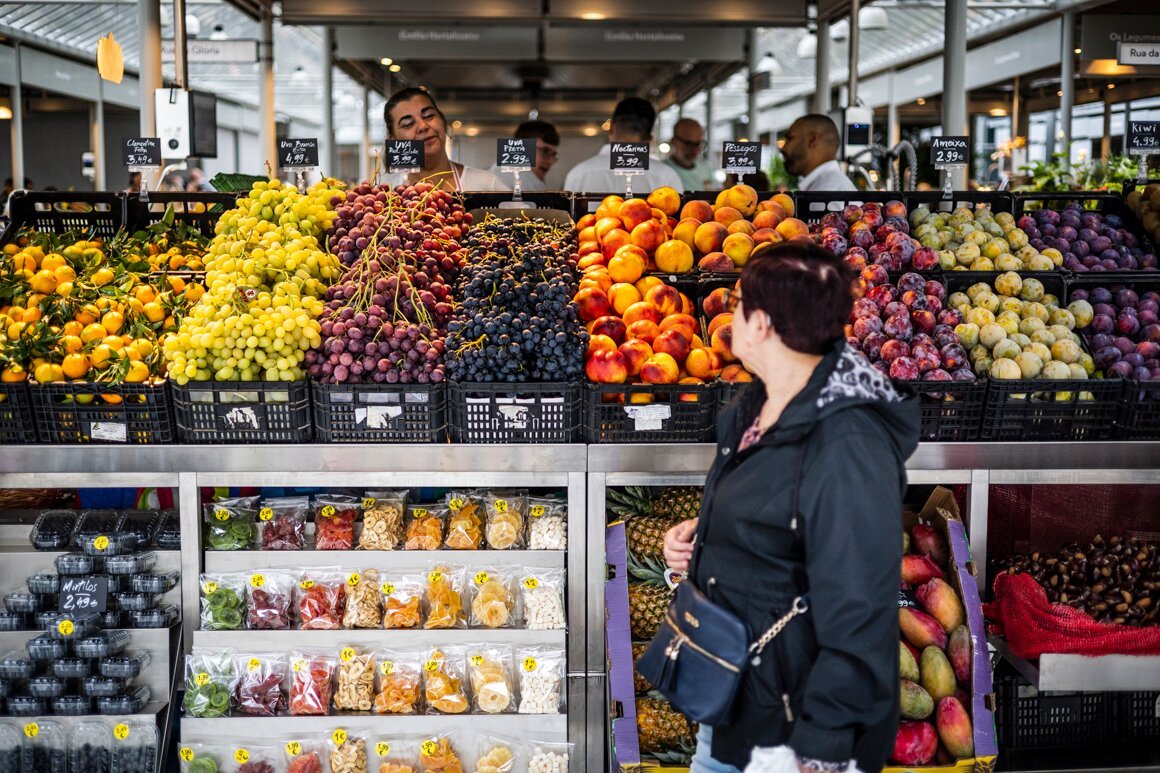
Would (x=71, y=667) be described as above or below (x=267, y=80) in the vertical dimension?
below

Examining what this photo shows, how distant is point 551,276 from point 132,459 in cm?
136

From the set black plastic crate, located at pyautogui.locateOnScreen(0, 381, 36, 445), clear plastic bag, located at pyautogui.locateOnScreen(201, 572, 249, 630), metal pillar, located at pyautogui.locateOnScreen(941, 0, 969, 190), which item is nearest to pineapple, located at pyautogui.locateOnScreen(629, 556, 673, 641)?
clear plastic bag, located at pyautogui.locateOnScreen(201, 572, 249, 630)

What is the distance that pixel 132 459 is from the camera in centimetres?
303

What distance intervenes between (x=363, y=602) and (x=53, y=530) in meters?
1.04

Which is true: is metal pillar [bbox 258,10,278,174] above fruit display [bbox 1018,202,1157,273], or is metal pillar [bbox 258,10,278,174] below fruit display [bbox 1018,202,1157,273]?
above

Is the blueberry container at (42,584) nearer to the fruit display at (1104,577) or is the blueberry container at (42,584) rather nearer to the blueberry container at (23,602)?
the blueberry container at (23,602)

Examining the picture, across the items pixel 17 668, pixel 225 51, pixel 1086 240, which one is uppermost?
pixel 225 51

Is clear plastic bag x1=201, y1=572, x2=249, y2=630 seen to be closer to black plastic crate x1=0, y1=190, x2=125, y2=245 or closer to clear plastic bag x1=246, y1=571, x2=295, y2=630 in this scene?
clear plastic bag x1=246, y1=571, x2=295, y2=630

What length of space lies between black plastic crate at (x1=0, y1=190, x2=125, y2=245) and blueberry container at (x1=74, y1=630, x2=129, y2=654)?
1.74m

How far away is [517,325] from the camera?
2.97 meters

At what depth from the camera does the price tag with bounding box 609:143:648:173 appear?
3906mm

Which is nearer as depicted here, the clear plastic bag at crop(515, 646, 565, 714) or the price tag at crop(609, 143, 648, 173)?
the clear plastic bag at crop(515, 646, 565, 714)

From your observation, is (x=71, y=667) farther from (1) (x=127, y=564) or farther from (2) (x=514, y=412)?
(2) (x=514, y=412)

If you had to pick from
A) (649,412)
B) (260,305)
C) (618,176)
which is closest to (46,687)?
(260,305)
